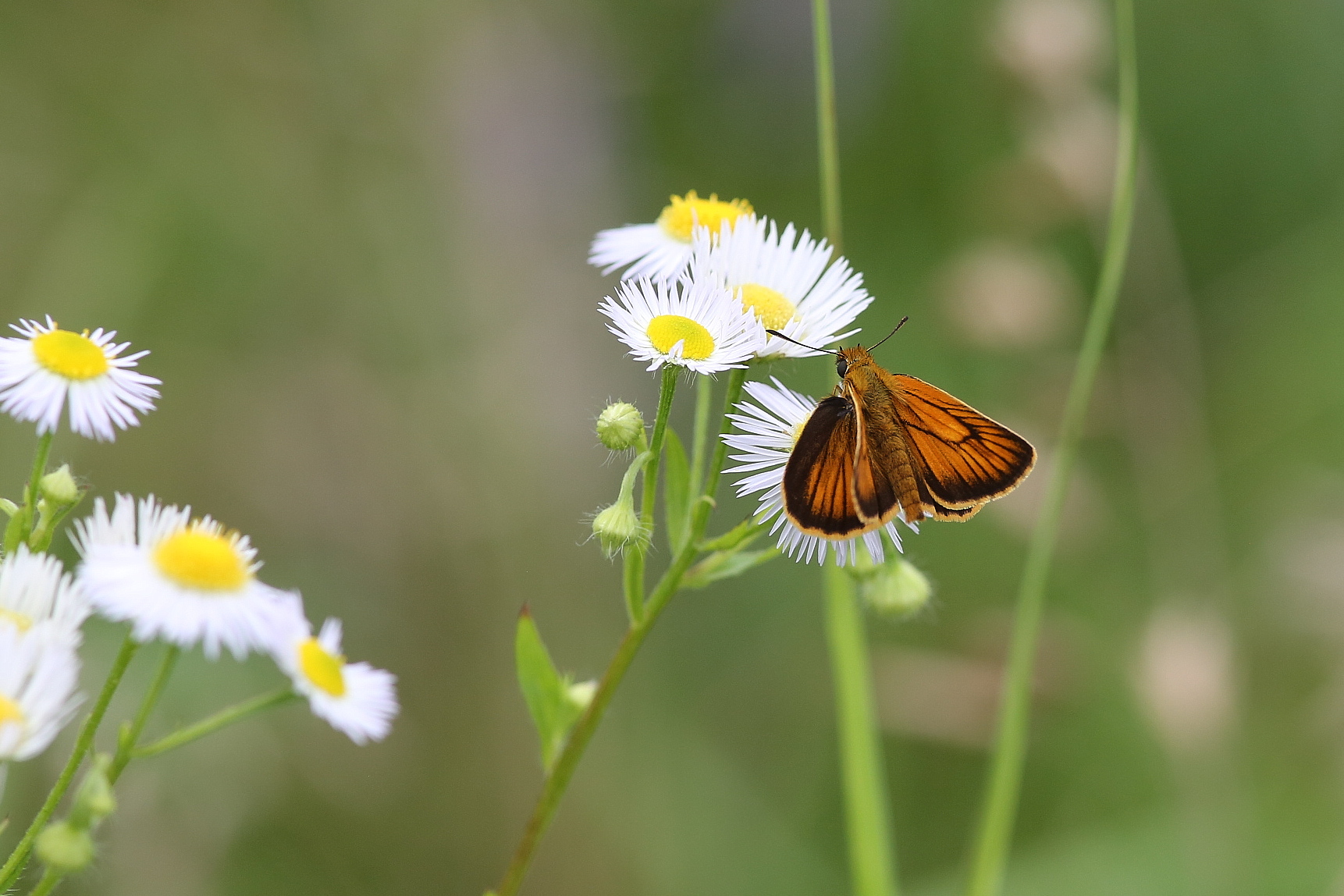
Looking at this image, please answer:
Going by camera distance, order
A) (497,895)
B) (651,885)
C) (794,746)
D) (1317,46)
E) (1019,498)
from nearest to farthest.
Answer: (497,895), (1019,498), (651,885), (794,746), (1317,46)

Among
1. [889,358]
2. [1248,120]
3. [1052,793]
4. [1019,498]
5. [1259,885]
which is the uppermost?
[1248,120]

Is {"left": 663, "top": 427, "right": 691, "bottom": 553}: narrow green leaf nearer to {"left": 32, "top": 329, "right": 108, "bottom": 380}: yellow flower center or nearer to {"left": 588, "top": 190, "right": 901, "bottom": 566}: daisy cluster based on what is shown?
{"left": 588, "top": 190, "right": 901, "bottom": 566}: daisy cluster

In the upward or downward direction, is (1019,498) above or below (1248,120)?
below

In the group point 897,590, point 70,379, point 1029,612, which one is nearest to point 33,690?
point 70,379

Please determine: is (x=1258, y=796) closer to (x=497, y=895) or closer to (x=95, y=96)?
(x=497, y=895)

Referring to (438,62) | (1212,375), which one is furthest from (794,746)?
(438,62)

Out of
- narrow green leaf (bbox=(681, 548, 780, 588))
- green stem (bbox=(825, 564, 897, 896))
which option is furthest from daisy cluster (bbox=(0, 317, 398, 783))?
green stem (bbox=(825, 564, 897, 896))

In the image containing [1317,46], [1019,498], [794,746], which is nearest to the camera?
[1019,498]

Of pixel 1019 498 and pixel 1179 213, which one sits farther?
pixel 1179 213

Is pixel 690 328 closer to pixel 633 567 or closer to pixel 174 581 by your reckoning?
pixel 633 567
